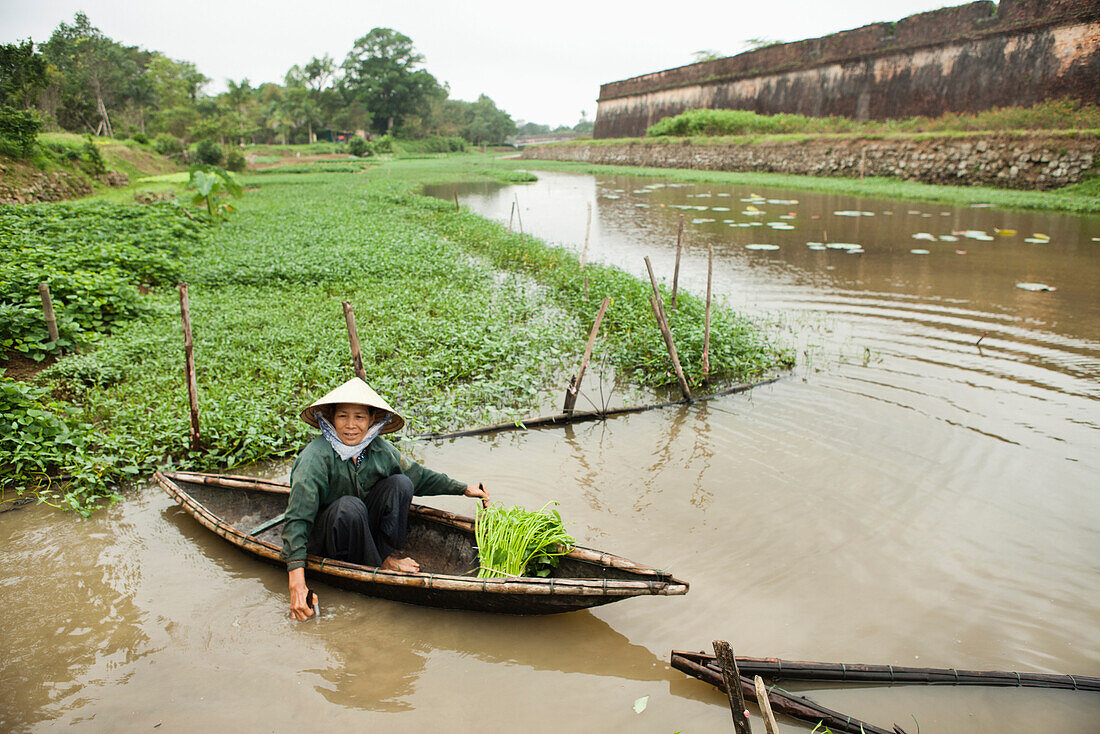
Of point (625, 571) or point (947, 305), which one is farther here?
point (947, 305)

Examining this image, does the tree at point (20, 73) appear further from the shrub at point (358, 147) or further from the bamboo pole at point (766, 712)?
the shrub at point (358, 147)

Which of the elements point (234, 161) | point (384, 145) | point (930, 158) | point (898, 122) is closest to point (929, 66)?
point (898, 122)

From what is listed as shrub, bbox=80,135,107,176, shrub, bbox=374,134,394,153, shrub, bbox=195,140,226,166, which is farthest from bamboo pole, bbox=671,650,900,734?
shrub, bbox=374,134,394,153

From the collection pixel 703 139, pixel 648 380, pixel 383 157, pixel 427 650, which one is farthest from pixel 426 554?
pixel 383 157

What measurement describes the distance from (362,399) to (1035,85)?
24279 mm

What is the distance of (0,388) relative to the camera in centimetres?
473

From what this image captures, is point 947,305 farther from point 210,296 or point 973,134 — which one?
point 973,134

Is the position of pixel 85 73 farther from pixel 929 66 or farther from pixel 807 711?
pixel 807 711

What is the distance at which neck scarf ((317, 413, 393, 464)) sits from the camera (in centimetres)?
342

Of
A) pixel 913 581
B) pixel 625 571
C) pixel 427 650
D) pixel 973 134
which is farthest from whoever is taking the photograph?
pixel 973 134

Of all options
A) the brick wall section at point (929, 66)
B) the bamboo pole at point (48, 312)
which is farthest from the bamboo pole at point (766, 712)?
the brick wall section at point (929, 66)

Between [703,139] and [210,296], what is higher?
[703,139]

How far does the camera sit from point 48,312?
6.41m

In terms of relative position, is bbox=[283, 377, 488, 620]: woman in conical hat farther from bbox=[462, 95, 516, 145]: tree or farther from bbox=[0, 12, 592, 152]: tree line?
bbox=[462, 95, 516, 145]: tree
